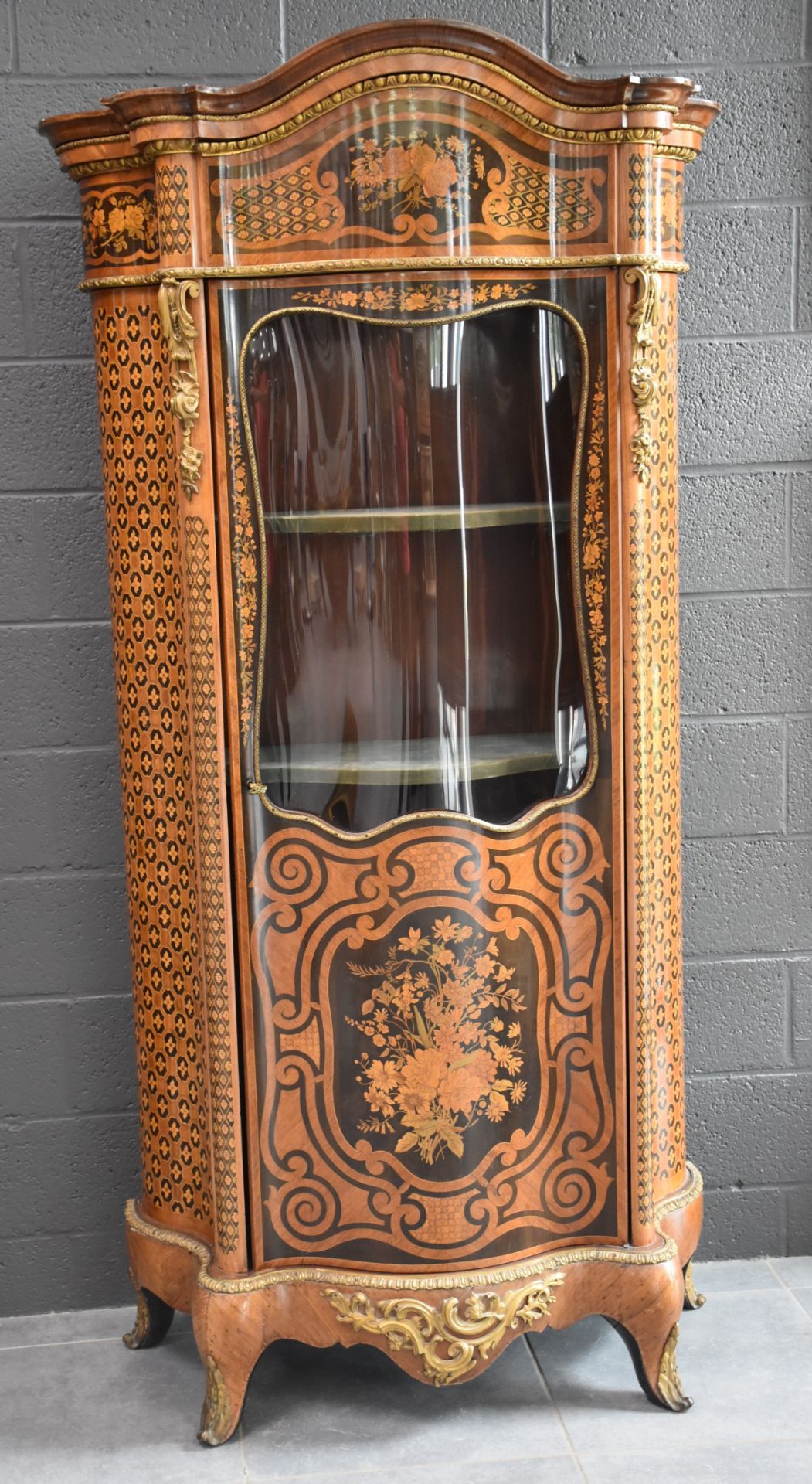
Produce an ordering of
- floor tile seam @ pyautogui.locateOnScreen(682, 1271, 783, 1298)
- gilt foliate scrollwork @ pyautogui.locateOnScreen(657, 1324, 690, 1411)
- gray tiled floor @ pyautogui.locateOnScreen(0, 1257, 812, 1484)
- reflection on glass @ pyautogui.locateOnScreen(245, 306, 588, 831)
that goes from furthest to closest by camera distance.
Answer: floor tile seam @ pyautogui.locateOnScreen(682, 1271, 783, 1298)
gilt foliate scrollwork @ pyautogui.locateOnScreen(657, 1324, 690, 1411)
gray tiled floor @ pyautogui.locateOnScreen(0, 1257, 812, 1484)
reflection on glass @ pyautogui.locateOnScreen(245, 306, 588, 831)

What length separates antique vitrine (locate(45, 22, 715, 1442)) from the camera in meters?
2.00

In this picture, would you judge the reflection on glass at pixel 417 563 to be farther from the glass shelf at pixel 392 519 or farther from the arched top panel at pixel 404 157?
the arched top panel at pixel 404 157

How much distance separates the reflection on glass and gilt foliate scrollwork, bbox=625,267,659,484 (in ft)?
0.28

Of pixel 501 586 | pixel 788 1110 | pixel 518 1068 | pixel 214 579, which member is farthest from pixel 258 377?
pixel 788 1110

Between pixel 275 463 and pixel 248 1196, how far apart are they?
3.54ft

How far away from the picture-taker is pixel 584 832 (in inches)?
85.5

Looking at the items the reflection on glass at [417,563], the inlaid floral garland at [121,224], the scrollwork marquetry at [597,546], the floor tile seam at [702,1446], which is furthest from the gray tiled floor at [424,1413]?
the inlaid floral garland at [121,224]

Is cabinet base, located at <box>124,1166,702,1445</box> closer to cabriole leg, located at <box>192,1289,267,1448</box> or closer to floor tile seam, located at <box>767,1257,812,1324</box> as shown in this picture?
cabriole leg, located at <box>192,1289,267,1448</box>

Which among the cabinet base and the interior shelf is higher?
the interior shelf

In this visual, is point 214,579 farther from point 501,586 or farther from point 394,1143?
point 394,1143

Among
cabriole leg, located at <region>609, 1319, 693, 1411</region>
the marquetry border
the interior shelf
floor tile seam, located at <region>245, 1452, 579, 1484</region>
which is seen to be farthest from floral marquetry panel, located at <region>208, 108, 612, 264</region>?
floor tile seam, located at <region>245, 1452, 579, 1484</region>

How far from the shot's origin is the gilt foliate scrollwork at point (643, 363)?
Answer: 2023 millimetres

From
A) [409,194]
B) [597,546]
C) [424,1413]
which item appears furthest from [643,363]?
[424,1413]

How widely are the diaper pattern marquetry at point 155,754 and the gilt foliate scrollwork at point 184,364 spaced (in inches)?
2.5
